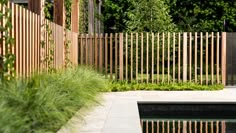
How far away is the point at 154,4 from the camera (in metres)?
17.3

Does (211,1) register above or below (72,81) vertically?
above

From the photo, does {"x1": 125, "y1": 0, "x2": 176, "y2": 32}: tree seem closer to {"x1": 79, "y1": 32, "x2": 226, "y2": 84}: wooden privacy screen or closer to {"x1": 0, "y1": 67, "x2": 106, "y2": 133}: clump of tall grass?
{"x1": 79, "y1": 32, "x2": 226, "y2": 84}: wooden privacy screen

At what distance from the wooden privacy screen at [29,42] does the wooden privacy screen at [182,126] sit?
2038 millimetres

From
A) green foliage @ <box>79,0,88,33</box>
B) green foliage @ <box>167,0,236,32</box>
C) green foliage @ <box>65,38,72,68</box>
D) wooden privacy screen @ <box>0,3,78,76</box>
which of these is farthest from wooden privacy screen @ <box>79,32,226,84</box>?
green foliage @ <box>167,0,236,32</box>

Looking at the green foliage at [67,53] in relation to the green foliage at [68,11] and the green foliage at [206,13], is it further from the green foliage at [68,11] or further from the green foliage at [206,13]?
the green foliage at [206,13]

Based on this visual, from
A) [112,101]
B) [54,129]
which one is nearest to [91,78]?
[112,101]

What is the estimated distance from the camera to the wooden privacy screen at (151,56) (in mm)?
13688

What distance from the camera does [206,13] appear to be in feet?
87.4

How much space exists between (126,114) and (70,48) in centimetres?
551

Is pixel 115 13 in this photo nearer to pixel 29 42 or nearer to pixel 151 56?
pixel 151 56

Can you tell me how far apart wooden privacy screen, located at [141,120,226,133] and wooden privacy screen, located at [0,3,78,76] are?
2038 millimetres

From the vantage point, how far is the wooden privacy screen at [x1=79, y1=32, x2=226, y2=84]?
44.9 ft

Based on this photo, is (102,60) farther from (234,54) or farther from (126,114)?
(126,114)

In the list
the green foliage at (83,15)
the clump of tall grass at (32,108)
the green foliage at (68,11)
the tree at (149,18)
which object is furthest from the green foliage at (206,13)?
the clump of tall grass at (32,108)
